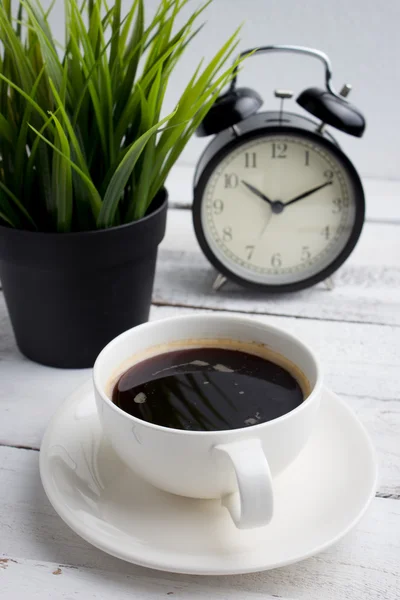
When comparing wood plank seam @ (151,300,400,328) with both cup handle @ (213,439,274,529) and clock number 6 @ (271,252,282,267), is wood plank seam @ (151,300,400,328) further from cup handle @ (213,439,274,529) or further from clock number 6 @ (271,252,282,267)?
cup handle @ (213,439,274,529)

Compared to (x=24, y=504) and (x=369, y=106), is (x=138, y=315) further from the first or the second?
(x=369, y=106)

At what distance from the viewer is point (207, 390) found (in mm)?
545

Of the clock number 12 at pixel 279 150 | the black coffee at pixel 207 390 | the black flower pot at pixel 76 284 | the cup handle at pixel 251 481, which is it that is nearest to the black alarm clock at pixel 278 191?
the clock number 12 at pixel 279 150

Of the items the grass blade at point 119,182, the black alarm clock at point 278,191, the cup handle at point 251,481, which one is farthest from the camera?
the black alarm clock at point 278,191

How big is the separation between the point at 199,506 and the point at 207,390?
3.4 inches

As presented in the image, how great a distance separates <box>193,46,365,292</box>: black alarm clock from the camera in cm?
82

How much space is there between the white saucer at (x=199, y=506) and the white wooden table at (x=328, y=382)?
31mm

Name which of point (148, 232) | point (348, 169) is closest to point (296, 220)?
point (348, 169)

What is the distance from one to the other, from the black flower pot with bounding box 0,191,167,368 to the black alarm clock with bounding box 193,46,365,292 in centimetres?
13

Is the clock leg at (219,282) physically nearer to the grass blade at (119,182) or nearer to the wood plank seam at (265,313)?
the wood plank seam at (265,313)

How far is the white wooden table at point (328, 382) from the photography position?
19.1 inches

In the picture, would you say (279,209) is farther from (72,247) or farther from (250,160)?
(72,247)

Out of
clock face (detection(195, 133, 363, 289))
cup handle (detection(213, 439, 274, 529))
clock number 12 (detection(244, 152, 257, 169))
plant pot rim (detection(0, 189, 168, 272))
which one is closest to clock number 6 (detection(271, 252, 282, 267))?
clock face (detection(195, 133, 363, 289))

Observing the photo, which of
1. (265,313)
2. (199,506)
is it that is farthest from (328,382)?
(199,506)
